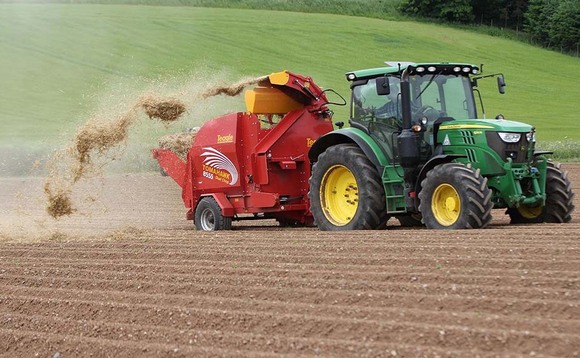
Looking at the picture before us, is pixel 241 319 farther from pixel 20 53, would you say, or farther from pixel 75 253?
pixel 20 53

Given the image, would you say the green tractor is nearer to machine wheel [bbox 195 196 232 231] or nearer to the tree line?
machine wheel [bbox 195 196 232 231]

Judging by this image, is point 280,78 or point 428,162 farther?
point 280,78

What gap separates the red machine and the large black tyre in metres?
0.98

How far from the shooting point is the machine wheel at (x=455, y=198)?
34.2ft

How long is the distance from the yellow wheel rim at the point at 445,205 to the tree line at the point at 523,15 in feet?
169

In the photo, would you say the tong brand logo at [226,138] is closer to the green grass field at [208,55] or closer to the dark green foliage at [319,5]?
the green grass field at [208,55]

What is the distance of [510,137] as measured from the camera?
1101 centimetres

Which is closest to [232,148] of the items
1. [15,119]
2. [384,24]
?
[15,119]

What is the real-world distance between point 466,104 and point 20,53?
33938 millimetres

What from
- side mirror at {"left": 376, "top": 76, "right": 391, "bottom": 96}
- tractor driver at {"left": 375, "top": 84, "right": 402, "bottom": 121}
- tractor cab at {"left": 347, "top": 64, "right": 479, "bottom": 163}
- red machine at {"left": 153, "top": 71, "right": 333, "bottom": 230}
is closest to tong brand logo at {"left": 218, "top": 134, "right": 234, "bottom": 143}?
red machine at {"left": 153, "top": 71, "right": 333, "bottom": 230}

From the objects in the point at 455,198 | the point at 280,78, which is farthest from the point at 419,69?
the point at 280,78

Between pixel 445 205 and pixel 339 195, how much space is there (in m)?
1.77

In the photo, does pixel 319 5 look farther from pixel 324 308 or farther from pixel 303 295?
pixel 324 308

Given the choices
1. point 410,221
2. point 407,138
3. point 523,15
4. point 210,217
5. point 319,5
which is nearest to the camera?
point 407,138
